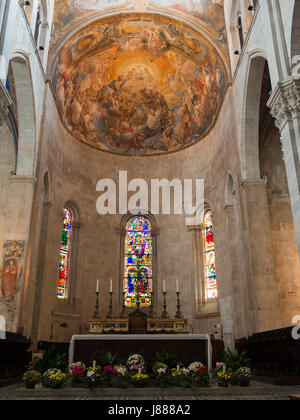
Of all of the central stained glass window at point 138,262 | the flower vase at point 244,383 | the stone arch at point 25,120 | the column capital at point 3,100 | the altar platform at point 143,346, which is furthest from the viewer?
the central stained glass window at point 138,262

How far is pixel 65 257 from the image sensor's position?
58.1ft

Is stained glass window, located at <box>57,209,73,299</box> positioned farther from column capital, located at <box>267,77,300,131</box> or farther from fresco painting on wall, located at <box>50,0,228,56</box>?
column capital, located at <box>267,77,300,131</box>

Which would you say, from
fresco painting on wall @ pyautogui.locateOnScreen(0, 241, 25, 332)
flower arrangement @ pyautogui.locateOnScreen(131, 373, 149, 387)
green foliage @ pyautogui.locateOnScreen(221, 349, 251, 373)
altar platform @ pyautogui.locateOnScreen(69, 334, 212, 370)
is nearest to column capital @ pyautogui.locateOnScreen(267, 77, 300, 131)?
green foliage @ pyautogui.locateOnScreen(221, 349, 251, 373)

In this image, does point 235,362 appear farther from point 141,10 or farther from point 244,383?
point 141,10

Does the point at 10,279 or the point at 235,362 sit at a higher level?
the point at 10,279

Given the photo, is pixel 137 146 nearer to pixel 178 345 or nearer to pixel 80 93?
pixel 80 93

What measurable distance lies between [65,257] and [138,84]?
10.2 m

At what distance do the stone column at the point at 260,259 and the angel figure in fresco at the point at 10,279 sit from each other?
755 centimetres

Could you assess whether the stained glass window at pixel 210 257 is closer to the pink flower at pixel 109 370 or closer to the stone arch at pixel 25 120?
the stone arch at pixel 25 120

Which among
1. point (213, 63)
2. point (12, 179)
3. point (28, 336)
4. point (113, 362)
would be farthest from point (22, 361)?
point (213, 63)

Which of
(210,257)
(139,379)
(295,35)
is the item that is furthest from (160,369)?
(210,257)

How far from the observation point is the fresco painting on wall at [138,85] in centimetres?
1784

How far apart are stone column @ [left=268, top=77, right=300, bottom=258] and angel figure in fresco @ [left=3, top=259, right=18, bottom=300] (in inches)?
339

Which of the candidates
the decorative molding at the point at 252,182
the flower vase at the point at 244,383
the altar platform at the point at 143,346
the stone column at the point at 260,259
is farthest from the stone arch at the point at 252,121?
the flower vase at the point at 244,383
